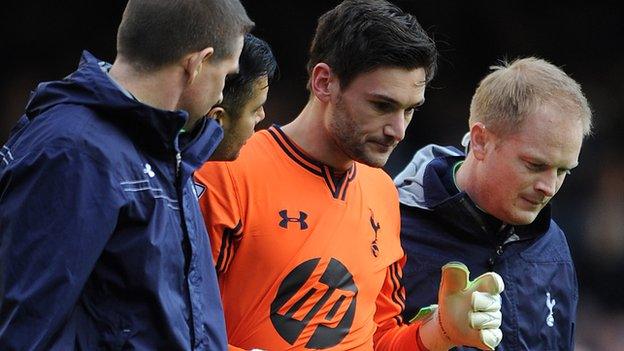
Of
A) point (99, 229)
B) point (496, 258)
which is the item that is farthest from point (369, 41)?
point (99, 229)

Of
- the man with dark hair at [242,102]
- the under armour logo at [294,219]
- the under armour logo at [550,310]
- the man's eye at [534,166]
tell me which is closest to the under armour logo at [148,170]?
the man with dark hair at [242,102]

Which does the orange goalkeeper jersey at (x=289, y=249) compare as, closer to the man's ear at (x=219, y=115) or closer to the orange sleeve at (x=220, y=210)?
the orange sleeve at (x=220, y=210)

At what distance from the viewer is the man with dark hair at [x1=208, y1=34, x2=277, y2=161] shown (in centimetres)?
238

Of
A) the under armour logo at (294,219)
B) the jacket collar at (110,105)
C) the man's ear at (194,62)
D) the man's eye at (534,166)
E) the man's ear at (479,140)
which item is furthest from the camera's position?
the man's ear at (479,140)

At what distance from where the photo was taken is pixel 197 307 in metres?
1.98

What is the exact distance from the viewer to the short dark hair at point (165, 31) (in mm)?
1958

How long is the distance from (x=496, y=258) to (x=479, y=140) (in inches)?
12.6

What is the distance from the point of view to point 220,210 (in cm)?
237

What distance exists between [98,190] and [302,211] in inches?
30.8

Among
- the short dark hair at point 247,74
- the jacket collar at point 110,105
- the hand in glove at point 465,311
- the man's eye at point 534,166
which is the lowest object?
the hand in glove at point 465,311

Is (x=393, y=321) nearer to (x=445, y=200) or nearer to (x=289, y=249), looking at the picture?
(x=445, y=200)

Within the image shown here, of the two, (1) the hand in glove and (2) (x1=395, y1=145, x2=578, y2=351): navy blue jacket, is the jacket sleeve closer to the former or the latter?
(1) the hand in glove

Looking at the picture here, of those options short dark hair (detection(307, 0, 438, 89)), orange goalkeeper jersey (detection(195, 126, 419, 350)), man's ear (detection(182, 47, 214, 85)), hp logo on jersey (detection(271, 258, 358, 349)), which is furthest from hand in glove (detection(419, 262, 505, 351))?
man's ear (detection(182, 47, 214, 85))

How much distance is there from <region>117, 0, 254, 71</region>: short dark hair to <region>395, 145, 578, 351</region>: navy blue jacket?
1121mm
